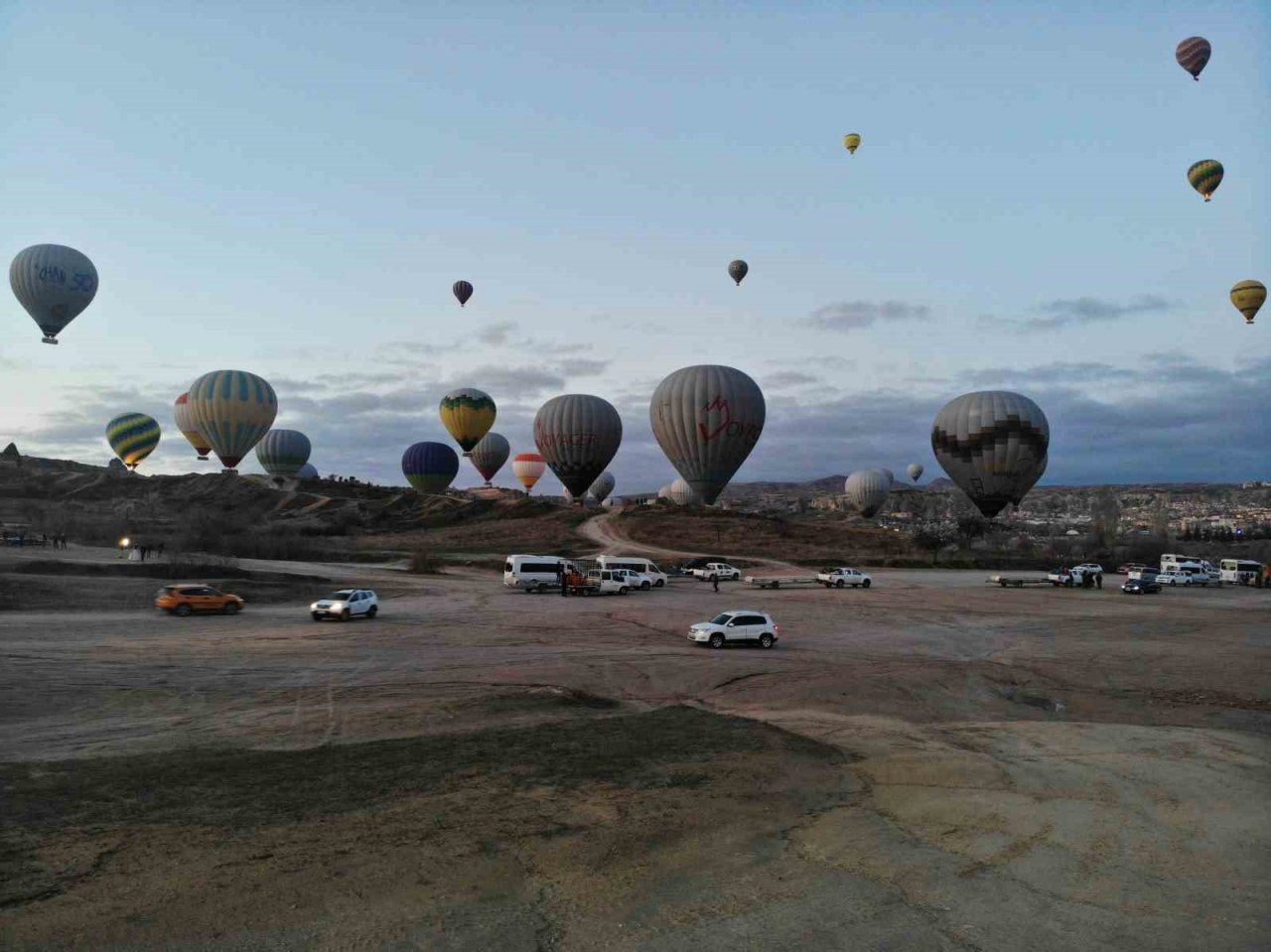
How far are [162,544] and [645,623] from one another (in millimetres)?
41798

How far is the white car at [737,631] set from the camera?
2961 centimetres

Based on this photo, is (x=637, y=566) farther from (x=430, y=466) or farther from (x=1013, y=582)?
(x=430, y=466)

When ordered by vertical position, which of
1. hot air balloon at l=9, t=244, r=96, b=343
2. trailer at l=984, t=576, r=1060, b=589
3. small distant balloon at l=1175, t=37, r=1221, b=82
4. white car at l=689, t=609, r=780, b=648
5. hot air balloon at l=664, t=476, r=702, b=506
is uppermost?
small distant balloon at l=1175, t=37, r=1221, b=82

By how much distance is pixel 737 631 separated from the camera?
29.8 metres

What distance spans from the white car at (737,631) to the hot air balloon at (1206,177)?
66.3 metres

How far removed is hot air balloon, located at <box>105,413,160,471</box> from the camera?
119m

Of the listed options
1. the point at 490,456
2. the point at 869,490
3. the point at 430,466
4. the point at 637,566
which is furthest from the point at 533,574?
the point at 869,490

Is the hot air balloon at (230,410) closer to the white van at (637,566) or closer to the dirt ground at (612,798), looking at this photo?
the white van at (637,566)

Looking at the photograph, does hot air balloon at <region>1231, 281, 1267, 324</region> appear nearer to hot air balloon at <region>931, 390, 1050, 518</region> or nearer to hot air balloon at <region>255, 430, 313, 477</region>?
hot air balloon at <region>931, 390, 1050, 518</region>

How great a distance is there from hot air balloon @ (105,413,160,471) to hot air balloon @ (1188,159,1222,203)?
133398 millimetres

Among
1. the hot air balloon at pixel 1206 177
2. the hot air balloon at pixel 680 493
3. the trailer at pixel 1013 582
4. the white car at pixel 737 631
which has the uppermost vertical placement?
the hot air balloon at pixel 1206 177

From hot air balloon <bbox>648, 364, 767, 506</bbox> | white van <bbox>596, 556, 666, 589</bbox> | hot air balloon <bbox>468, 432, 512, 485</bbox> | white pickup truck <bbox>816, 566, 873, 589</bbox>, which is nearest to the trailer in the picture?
white pickup truck <bbox>816, 566, 873, 589</bbox>

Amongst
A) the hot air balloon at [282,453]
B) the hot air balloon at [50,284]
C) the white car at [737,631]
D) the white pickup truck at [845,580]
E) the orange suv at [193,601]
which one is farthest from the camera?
the hot air balloon at [282,453]

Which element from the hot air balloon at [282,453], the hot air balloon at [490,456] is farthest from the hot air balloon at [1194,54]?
the hot air balloon at [282,453]
